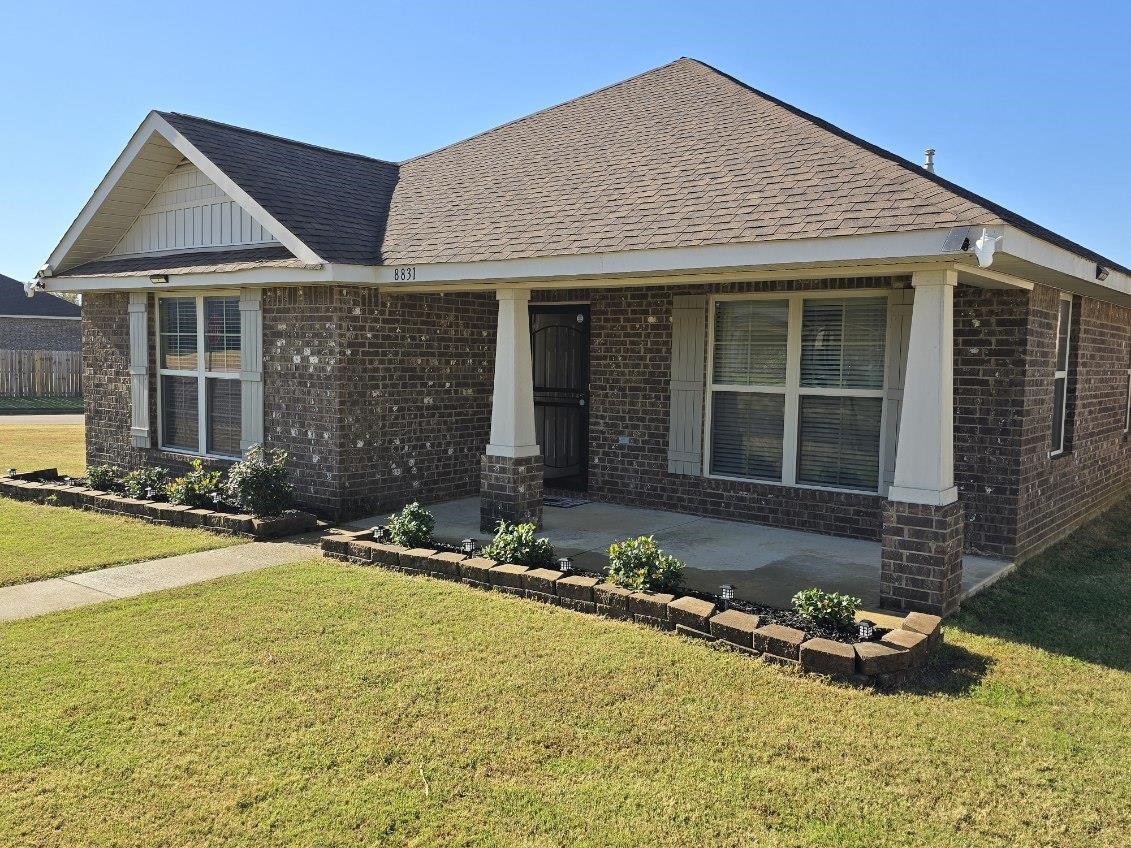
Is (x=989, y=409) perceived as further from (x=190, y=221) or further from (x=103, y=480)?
(x=103, y=480)

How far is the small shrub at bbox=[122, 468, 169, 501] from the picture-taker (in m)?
10.0

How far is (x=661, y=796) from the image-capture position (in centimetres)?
378

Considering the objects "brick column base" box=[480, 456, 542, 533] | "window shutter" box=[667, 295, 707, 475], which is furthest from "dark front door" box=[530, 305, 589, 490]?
"brick column base" box=[480, 456, 542, 533]

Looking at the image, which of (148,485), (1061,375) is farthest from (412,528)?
(1061,375)

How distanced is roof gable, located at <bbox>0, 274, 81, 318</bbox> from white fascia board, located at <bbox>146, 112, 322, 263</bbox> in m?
29.2

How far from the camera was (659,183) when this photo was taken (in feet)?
26.9

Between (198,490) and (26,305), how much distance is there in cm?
3147

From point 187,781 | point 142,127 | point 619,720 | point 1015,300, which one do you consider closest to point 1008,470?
point 1015,300

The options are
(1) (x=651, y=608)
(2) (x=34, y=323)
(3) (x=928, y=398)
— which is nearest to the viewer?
(1) (x=651, y=608)

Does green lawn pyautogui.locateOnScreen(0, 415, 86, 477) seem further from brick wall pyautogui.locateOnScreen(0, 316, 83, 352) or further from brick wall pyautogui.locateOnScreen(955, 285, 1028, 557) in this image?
brick wall pyautogui.locateOnScreen(0, 316, 83, 352)

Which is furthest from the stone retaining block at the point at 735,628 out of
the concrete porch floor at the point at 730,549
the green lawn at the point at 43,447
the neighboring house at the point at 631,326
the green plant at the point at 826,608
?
the green lawn at the point at 43,447

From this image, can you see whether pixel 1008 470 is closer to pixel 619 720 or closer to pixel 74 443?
pixel 619 720

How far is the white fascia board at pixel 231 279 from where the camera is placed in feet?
28.8

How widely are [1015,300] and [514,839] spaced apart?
635 centimetres
